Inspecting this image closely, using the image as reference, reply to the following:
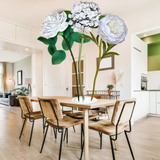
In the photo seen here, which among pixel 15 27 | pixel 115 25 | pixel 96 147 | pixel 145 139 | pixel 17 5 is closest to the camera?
pixel 115 25

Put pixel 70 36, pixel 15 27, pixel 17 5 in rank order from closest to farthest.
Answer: pixel 70 36 → pixel 17 5 → pixel 15 27

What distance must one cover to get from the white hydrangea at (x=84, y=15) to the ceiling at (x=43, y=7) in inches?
107

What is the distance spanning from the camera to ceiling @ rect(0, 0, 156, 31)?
10.1ft

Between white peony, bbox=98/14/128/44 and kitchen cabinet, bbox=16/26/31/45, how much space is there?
4020 millimetres

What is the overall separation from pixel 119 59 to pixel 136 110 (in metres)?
1.41

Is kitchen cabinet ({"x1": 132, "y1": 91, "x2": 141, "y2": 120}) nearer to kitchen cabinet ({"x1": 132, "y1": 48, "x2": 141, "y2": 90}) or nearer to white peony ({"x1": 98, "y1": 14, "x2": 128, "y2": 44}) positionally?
kitchen cabinet ({"x1": 132, "y1": 48, "x2": 141, "y2": 90})

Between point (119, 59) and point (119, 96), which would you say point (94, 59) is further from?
point (119, 96)

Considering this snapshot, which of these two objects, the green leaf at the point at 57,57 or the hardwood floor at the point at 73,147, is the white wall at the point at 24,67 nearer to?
the hardwood floor at the point at 73,147

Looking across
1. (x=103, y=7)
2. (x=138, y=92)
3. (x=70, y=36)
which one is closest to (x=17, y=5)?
(x=103, y=7)

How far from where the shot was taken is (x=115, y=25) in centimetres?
68

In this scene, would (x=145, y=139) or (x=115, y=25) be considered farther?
Answer: (x=145, y=139)

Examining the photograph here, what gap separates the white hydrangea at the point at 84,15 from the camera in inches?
27.9

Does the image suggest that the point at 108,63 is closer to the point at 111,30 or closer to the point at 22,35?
the point at 22,35

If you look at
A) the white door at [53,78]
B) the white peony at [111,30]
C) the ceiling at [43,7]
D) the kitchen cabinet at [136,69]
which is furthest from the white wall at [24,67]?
the white peony at [111,30]
